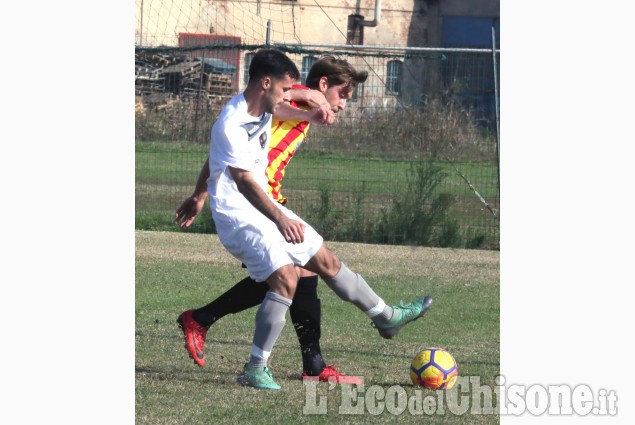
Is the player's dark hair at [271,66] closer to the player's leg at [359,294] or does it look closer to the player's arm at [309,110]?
the player's arm at [309,110]

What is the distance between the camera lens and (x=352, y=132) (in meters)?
15.1

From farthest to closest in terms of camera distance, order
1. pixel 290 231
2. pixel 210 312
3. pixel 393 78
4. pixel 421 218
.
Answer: pixel 393 78, pixel 421 218, pixel 210 312, pixel 290 231

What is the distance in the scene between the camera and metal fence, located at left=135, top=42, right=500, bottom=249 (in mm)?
14305

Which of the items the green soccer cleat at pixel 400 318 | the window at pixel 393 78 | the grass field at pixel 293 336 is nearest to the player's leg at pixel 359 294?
the green soccer cleat at pixel 400 318

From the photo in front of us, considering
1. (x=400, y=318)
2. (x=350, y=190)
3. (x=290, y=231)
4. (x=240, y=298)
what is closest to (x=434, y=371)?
(x=400, y=318)

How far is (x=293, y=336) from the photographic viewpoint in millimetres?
8094

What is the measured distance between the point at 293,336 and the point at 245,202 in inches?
75.9

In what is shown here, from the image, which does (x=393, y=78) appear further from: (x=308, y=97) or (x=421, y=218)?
(x=308, y=97)

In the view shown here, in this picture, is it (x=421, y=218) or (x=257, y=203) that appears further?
(x=421, y=218)

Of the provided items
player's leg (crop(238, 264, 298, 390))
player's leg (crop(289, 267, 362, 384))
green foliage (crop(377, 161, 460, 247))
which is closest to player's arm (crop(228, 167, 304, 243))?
player's leg (crop(238, 264, 298, 390))

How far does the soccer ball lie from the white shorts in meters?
0.86

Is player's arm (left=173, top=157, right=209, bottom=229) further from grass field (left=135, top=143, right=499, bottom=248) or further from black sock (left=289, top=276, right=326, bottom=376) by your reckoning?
grass field (left=135, top=143, right=499, bottom=248)
